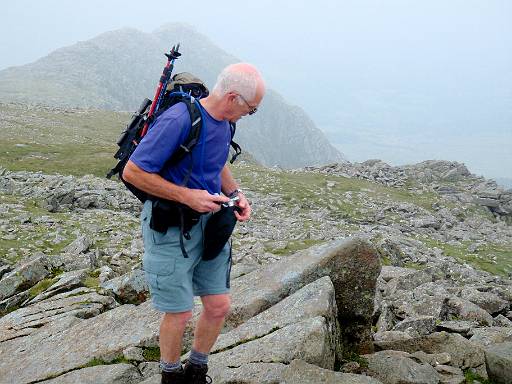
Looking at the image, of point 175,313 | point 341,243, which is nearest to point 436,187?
point 341,243

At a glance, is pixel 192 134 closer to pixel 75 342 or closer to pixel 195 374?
pixel 195 374

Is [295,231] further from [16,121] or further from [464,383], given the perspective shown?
[16,121]

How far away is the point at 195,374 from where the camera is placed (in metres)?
7.39

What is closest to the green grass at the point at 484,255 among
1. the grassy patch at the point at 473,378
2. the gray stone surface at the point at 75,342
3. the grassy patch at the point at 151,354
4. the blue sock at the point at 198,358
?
the grassy patch at the point at 473,378

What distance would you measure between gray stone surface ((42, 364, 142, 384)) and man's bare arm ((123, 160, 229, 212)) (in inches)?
153

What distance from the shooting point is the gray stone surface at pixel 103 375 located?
28.0 ft

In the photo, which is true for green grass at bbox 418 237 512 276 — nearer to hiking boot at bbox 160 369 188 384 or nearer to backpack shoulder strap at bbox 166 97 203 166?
hiking boot at bbox 160 369 188 384

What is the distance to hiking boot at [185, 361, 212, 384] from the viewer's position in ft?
24.2

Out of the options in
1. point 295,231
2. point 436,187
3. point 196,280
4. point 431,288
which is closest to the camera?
point 196,280

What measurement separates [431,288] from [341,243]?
30.7ft

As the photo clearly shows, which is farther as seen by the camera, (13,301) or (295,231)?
(295,231)

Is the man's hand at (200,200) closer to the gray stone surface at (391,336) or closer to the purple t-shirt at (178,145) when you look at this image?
the purple t-shirt at (178,145)

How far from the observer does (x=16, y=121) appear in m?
78.4

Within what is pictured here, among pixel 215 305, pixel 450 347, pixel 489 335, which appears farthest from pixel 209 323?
pixel 489 335
